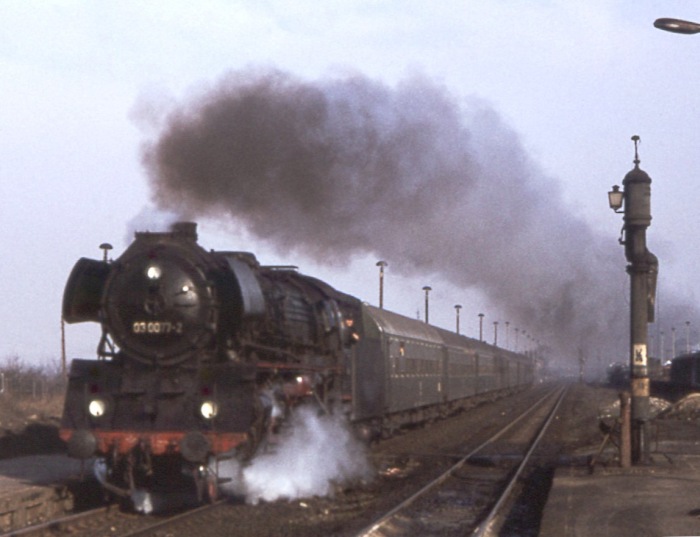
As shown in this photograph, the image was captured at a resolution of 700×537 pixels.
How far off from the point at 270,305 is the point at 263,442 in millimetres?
1945

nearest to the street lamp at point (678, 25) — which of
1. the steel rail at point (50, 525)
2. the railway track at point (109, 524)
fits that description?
the railway track at point (109, 524)

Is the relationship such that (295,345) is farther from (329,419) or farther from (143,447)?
(143,447)

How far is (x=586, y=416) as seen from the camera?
3928 cm

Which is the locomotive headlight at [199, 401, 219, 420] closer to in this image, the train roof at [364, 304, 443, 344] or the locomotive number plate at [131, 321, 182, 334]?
the locomotive number plate at [131, 321, 182, 334]

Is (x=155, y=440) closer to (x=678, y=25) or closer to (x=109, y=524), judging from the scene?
(x=109, y=524)

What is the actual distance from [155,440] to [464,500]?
181 inches

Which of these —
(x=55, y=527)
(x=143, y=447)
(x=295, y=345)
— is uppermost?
(x=295, y=345)

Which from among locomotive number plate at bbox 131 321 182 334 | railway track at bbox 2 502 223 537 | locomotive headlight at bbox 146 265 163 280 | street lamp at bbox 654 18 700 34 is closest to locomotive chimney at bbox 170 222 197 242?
locomotive headlight at bbox 146 265 163 280

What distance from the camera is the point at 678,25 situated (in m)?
11.6

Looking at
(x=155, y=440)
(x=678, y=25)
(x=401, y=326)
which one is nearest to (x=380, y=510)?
(x=155, y=440)

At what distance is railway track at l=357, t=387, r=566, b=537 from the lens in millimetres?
12094

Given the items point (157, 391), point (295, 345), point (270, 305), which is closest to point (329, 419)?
point (295, 345)

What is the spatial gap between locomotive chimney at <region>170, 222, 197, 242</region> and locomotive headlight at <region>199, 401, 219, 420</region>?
2094 millimetres

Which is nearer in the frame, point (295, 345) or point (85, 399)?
point (85, 399)
